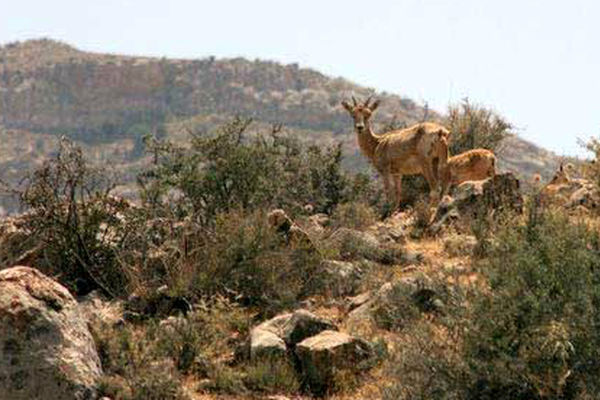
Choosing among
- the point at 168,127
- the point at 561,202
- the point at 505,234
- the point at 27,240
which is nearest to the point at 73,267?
the point at 27,240

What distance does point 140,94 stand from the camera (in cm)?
18038

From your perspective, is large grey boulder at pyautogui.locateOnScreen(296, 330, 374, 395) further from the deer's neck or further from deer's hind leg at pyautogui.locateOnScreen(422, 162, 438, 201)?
the deer's neck

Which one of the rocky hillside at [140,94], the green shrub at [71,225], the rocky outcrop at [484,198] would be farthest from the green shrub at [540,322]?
the rocky hillside at [140,94]

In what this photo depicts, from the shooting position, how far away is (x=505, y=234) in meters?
10.1

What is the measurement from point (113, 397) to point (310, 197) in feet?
41.4

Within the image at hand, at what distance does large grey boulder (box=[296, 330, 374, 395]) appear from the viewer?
9.98 meters

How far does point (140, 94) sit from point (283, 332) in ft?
569

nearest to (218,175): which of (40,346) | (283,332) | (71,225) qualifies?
(71,225)

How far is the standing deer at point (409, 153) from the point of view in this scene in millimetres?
19516

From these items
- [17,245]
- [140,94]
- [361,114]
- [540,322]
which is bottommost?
[140,94]

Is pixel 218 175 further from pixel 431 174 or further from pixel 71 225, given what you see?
pixel 431 174

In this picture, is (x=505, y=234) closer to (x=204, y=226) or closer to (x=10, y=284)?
(x=10, y=284)

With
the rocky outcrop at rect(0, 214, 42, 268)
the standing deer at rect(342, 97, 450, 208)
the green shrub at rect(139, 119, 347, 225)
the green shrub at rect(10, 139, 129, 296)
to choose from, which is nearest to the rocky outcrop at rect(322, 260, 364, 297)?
the green shrub at rect(139, 119, 347, 225)

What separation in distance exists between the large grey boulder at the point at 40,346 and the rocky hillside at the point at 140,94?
15213cm
